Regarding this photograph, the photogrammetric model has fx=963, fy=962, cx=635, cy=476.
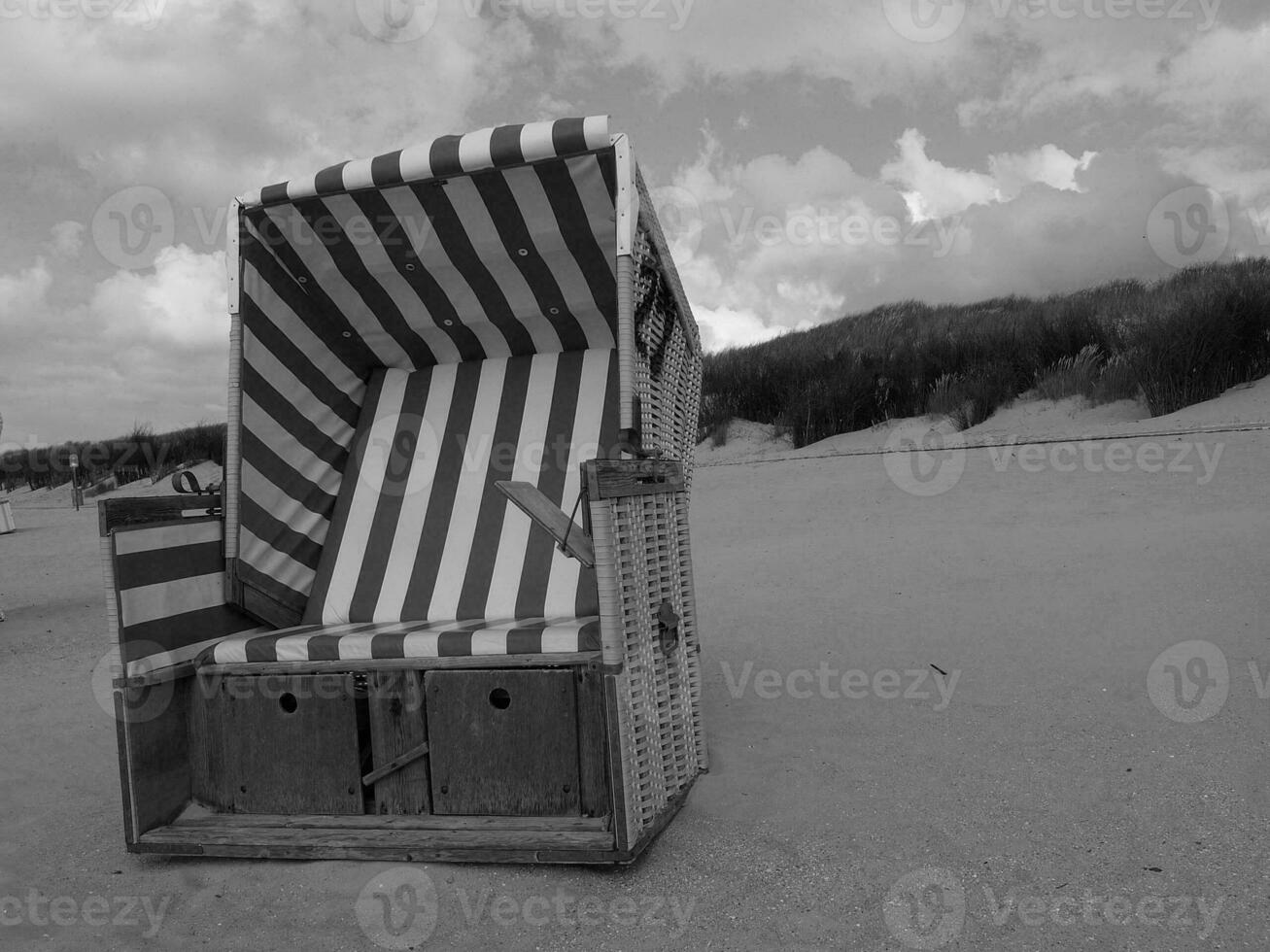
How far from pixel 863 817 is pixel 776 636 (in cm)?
190

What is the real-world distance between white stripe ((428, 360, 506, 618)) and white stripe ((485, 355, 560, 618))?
11cm

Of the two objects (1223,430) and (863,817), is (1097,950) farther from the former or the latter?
(1223,430)

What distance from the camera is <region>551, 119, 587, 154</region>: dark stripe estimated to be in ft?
8.30

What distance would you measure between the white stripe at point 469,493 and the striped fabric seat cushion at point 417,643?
17.5 inches

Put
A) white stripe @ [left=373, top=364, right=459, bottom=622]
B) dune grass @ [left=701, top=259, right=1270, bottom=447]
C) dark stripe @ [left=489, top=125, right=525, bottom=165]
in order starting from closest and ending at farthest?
dark stripe @ [left=489, top=125, right=525, bottom=165] < white stripe @ [left=373, top=364, right=459, bottom=622] < dune grass @ [left=701, top=259, right=1270, bottom=447]

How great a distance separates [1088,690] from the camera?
3133mm

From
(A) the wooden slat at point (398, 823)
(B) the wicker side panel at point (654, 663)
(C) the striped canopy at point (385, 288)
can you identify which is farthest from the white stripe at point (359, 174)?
(A) the wooden slat at point (398, 823)

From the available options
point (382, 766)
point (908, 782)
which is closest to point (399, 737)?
point (382, 766)

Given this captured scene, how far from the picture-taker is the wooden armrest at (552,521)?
2252 mm

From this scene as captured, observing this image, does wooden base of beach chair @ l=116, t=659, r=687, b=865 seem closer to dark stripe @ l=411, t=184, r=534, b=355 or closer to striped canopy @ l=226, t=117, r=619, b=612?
striped canopy @ l=226, t=117, r=619, b=612

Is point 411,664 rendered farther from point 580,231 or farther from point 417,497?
point 580,231

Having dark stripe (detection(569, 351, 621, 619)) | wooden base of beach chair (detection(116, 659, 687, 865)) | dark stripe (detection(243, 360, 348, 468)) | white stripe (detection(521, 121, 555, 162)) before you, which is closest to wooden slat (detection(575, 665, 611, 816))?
wooden base of beach chair (detection(116, 659, 687, 865))

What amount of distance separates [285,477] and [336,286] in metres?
0.67

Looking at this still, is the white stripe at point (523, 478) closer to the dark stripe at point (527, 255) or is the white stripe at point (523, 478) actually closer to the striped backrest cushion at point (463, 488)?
the striped backrest cushion at point (463, 488)
